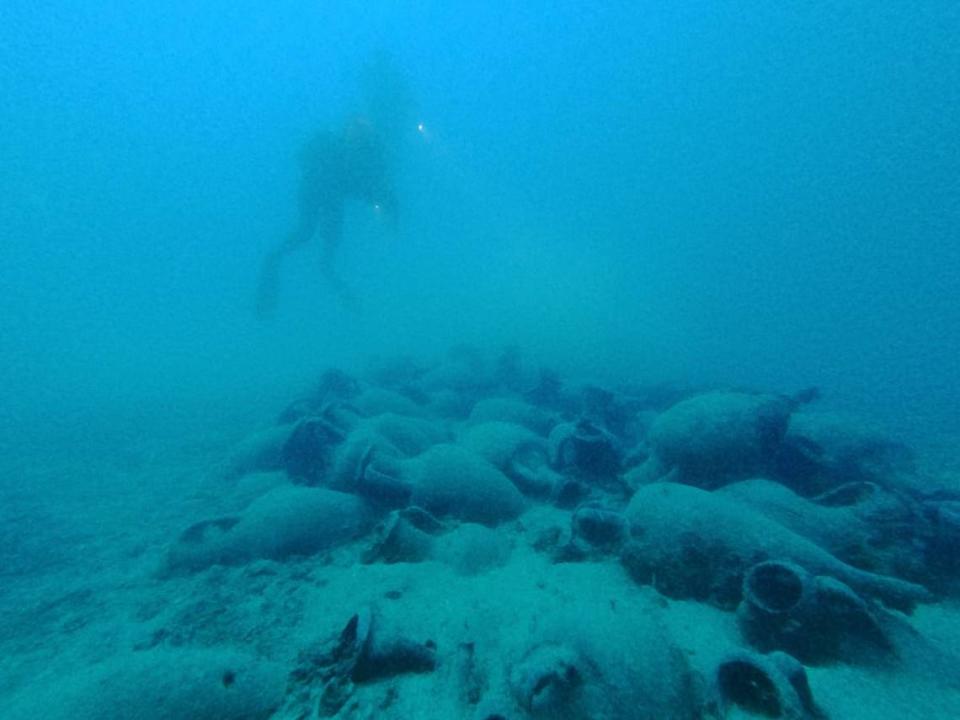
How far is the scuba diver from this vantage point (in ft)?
54.8

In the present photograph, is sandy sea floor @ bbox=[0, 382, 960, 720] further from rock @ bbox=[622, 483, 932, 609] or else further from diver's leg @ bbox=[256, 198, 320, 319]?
diver's leg @ bbox=[256, 198, 320, 319]

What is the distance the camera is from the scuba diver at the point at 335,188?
54.8 feet

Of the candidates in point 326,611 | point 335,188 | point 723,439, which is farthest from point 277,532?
point 335,188

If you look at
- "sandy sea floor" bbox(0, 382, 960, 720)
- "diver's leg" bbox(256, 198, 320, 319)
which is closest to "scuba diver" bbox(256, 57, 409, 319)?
→ "diver's leg" bbox(256, 198, 320, 319)

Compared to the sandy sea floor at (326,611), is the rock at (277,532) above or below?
above

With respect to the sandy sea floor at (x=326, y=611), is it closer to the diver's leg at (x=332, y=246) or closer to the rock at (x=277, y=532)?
the rock at (x=277, y=532)

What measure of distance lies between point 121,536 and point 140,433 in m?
8.58

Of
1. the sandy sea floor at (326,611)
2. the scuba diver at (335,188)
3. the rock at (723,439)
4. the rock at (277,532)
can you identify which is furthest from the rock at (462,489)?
the scuba diver at (335,188)

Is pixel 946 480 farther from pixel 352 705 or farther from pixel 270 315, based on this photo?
pixel 270 315

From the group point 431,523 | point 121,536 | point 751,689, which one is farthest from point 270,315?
point 751,689

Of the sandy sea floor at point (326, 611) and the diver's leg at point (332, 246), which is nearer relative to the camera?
the sandy sea floor at point (326, 611)

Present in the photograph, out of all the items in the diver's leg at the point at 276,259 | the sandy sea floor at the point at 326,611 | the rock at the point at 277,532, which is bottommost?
the sandy sea floor at the point at 326,611

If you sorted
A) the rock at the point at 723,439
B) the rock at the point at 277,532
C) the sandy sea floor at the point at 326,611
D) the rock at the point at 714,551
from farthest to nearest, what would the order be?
1. the rock at the point at 723,439
2. the rock at the point at 277,532
3. the rock at the point at 714,551
4. the sandy sea floor at the point at 326,611

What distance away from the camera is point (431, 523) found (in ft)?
15.3
